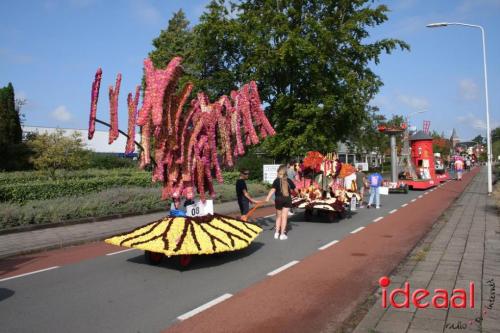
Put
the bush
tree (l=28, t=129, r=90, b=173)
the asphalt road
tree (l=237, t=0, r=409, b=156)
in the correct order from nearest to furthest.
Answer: the asphalt road < tree (l=28, t=129, r=90, b=173) < tree (l=237, t=0, r=409, b=156) < the bush

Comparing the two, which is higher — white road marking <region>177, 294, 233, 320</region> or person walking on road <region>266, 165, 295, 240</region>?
person walking on road <region>266, 165, 295, 240</region>

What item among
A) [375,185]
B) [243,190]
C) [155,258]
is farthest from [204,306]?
[375,185]

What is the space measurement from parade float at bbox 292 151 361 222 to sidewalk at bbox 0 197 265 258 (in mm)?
5311

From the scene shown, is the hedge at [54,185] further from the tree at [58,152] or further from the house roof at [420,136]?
the house roof at [420,136]

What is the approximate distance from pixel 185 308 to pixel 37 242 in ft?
21.6

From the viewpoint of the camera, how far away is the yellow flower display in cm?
711

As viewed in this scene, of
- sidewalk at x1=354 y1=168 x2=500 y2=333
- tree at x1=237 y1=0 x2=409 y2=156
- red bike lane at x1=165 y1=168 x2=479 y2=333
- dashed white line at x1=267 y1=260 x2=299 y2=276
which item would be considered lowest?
red bike lane at x1=165 y1=168 x2=479 y2=333

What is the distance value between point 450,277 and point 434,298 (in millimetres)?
1175

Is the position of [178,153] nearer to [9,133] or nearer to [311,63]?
[311,63]

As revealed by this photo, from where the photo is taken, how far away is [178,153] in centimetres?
803

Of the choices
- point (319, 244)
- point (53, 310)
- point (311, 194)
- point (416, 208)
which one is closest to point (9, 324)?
point (53, 310)

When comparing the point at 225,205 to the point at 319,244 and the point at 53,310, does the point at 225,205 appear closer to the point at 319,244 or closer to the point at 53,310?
the point at 319,244

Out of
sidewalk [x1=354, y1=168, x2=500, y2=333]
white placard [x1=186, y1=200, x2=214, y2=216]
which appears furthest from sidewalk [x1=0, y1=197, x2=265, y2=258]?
sidewalk [x1=354, y1=168, x2=500, y2=333]

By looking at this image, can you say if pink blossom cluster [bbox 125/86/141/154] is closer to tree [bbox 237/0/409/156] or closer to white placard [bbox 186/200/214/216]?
white placard [bbox 186/200/214/216]
